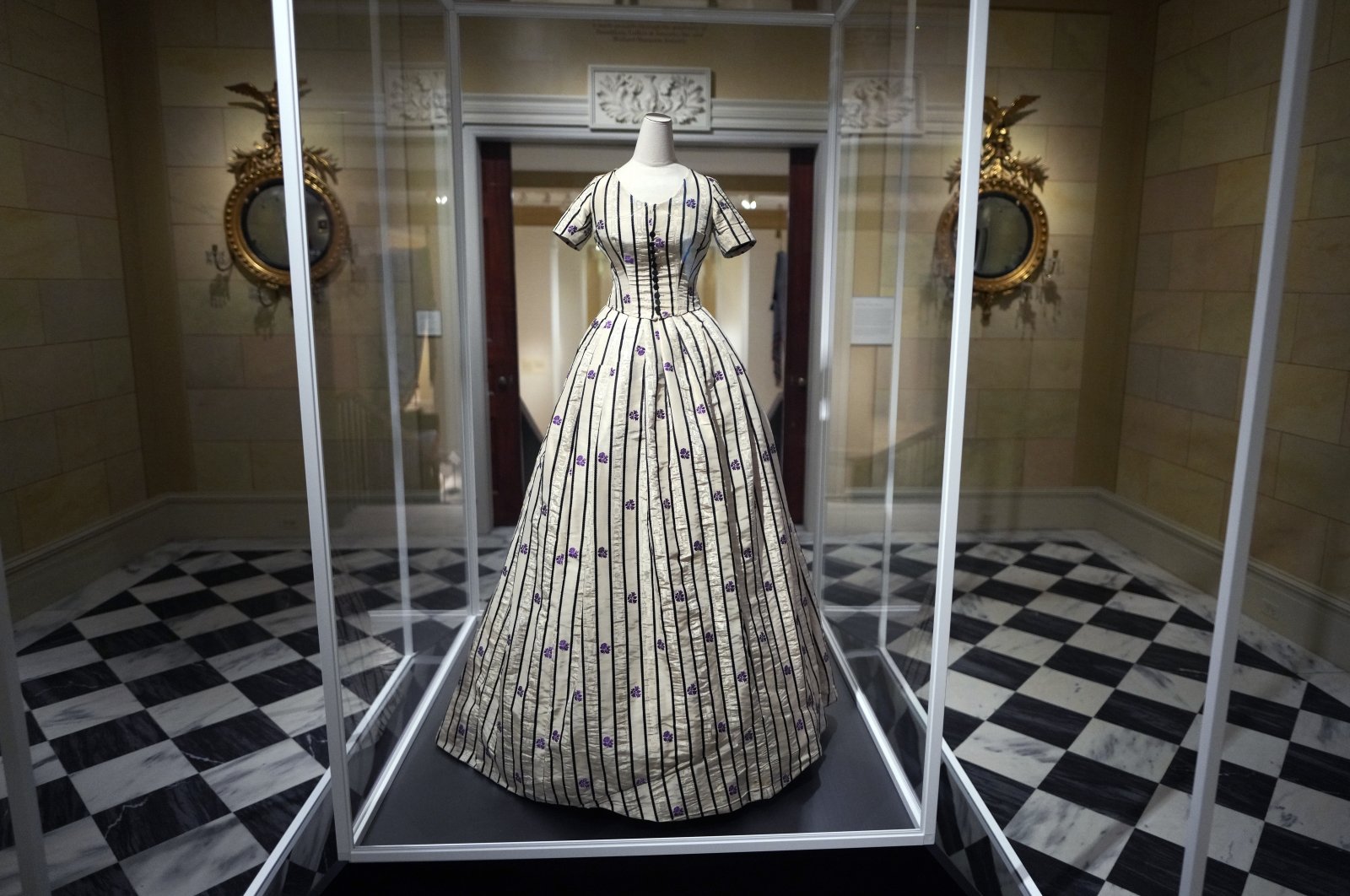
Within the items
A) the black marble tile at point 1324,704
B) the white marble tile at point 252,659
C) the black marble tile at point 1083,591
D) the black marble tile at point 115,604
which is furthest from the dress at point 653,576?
the black marble tile at point 115,604

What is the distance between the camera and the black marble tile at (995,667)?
8.13 ft

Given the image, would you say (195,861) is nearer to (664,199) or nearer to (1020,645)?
(664,199)

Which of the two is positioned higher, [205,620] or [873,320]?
[873,320]

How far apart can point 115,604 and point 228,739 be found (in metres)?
1.12

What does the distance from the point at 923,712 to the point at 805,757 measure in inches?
10.9

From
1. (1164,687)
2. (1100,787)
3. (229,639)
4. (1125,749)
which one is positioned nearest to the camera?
(1100,787)

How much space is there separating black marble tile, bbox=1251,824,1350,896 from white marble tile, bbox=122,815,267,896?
201cm

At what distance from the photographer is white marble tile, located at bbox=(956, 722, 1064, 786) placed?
2.01 meters

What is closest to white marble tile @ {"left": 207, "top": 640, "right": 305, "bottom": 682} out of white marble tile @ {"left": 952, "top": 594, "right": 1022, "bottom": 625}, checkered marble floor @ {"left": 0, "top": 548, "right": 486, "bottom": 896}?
checkered marble floor @ {"left": 0, "top": 548, "right": 486, "bottom": 896}

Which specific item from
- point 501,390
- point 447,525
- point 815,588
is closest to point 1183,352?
point 815,588

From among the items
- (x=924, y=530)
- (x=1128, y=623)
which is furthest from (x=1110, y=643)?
(x=924, y=530)

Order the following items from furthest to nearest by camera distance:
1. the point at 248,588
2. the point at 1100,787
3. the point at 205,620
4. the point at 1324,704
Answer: the point at 248,588 < the point at 205,620 < the point at 1100,787 < the point at 1324,704

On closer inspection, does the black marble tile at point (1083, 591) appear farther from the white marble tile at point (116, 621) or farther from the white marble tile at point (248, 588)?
the white marble tile at point (116, 621)

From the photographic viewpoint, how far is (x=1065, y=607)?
293 cm
